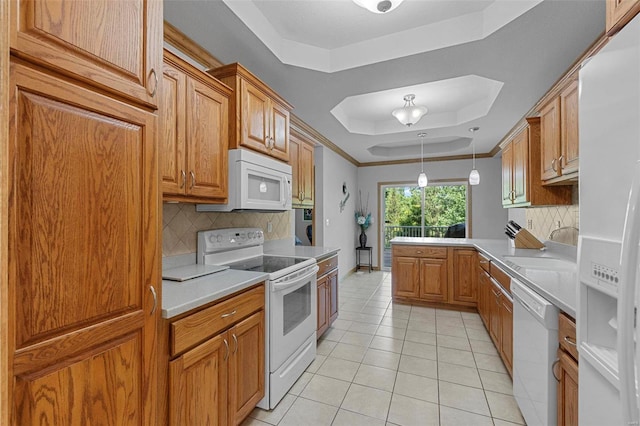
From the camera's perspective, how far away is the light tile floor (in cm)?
182

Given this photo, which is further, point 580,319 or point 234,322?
point 234,322

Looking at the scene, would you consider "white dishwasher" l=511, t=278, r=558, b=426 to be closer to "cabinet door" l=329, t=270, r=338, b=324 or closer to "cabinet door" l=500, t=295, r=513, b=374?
"cabinet door" l=500, t=295, r=513, b=374

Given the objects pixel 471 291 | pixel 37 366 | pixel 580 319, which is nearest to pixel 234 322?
pixel 37 366

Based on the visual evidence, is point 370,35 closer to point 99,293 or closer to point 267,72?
point 267,72

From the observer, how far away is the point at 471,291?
145 inches

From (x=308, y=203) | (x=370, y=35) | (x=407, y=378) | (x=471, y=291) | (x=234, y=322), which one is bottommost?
(x=407, y=378)

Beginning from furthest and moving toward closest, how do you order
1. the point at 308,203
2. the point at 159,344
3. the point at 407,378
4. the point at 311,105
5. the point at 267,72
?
the point at 308,203
the point at 311,105
the point at 267,72
the point at 407,378
the point at 159,344

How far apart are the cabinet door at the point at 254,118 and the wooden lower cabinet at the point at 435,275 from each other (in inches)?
103

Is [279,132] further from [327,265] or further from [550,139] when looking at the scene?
[550,139]

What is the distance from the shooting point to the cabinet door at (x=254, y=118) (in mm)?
2126

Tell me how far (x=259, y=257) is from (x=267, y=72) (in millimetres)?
1663

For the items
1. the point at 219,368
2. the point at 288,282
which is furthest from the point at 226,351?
the point at 288,282

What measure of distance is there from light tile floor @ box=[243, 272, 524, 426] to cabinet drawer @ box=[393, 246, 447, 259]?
0.81m

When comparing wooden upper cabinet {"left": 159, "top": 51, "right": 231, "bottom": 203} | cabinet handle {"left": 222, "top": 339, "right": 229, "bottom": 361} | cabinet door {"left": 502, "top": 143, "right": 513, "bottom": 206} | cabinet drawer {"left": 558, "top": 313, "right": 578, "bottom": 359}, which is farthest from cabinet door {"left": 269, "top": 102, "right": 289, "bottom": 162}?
cabinet door {"left": 502, "top": 143, "right": 513, "bottom": 206}
